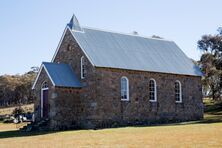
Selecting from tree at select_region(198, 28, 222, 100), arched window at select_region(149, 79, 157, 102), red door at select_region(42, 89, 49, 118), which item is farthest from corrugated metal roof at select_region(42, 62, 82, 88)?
tree at select_region(198, 28, 222, 100)

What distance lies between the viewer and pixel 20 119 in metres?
48.3

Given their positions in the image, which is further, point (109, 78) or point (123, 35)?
point (123, 35)

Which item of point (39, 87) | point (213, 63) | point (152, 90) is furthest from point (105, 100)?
point (213, 63)

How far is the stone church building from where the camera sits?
32.7 metres

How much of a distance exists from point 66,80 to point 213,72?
3043 cm

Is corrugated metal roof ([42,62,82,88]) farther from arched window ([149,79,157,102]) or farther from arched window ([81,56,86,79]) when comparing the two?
arched window ([149,79,157,102])

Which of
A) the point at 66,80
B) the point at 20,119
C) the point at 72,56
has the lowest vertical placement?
the point at 20,119

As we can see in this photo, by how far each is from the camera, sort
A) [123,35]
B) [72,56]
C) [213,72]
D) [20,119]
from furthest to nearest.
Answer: [213,72] < [20,119] < [123,35] < [72,56]

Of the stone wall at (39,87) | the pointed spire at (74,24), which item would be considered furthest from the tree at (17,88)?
the pointed spire at (74,24)

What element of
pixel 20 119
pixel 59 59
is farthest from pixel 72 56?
pixel 20 119

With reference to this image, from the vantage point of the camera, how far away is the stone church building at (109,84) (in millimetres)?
32656

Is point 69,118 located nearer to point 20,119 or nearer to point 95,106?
point 95,106

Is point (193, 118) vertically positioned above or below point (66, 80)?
below

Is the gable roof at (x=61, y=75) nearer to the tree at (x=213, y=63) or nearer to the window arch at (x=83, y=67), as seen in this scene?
the window arch at (x=83, y=67)
